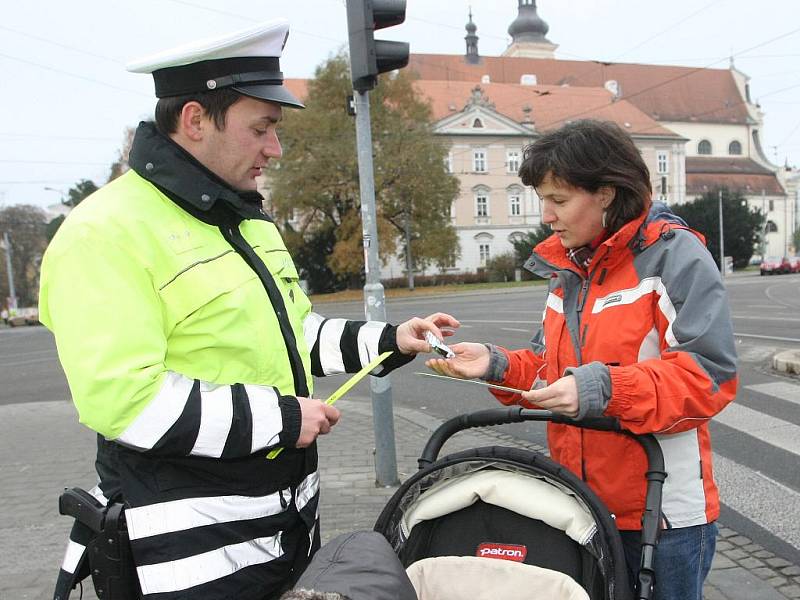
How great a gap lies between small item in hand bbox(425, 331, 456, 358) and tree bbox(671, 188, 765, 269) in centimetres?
5422

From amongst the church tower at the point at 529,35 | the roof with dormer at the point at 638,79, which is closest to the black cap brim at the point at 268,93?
the roof with dormer at the point at 638,79

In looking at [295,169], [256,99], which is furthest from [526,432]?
[295,169]

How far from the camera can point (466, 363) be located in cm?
238

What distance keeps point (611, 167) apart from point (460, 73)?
76.6 metres

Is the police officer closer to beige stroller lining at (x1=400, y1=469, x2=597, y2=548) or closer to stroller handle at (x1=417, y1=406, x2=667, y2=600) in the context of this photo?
beige stroller lining at (x1=400, y1=469, x2=597, y2=548)

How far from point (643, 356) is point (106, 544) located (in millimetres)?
1571

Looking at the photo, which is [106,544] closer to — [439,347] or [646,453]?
[439,347]

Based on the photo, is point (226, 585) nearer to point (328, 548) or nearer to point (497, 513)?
point (328, 548)

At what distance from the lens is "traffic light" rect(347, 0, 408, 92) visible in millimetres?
4797

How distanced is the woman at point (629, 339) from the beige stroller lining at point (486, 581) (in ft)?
1.26

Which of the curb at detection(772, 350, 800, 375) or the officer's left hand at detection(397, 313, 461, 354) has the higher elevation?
the officer's left hand at detection(397, 313, 461, 354)

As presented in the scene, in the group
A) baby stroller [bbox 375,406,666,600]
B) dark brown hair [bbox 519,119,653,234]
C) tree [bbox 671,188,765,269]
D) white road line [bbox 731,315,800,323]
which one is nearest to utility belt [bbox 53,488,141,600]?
baby stroller [bbox 375,406,666,600]

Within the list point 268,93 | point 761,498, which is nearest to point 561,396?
point 268,93

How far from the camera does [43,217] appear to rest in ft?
167
